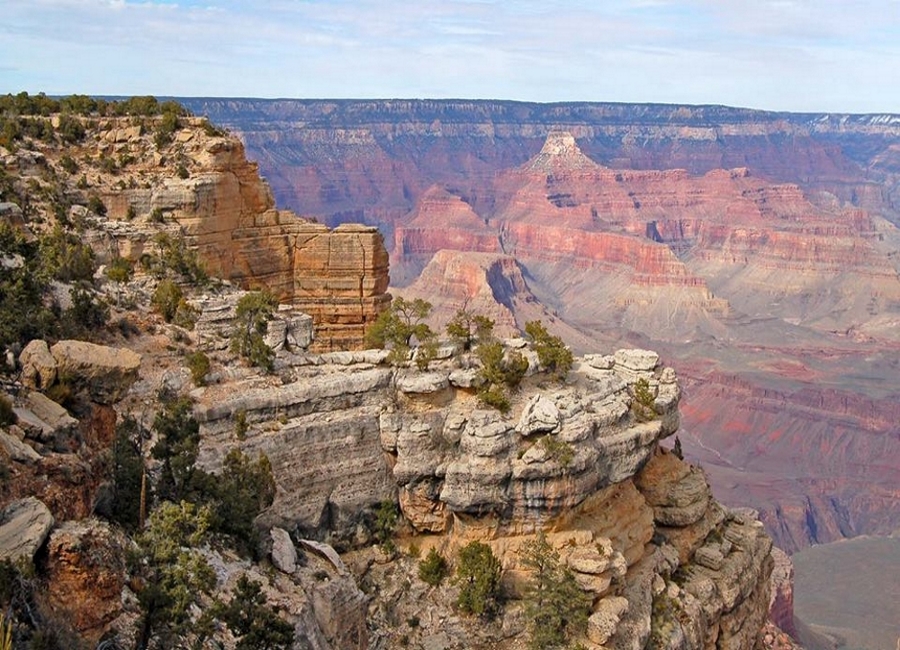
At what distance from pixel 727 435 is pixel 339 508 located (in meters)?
90.5

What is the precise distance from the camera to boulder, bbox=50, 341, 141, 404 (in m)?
17.8

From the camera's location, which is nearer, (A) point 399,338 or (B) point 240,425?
(B) point 240,425

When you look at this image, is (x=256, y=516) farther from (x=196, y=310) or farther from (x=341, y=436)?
(x=196, y=310)

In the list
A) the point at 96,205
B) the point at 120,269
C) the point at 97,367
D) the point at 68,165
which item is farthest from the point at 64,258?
the point at 97,367

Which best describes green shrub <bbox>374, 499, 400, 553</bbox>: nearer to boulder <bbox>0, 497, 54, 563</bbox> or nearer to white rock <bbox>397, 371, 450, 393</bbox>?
white rock <bbox>397, 371, 450, 393</bbox>

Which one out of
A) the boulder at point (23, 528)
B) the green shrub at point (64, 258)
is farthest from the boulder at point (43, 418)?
the green shrub at point (64, 258)

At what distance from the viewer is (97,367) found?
18109mm

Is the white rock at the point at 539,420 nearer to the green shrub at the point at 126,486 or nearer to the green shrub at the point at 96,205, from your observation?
the green shrub at the point at 126,486

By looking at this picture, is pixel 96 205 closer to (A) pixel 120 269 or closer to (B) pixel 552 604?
(A) pixel 120 269

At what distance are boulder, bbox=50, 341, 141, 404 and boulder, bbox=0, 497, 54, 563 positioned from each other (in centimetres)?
433

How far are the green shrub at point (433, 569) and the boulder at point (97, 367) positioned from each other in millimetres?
9427

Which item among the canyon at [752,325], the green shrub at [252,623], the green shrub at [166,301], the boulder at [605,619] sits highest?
the green shrub at [166,301]

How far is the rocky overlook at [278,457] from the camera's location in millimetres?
15680

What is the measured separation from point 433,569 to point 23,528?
13.4 m
